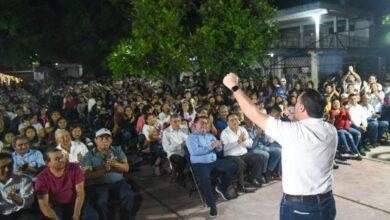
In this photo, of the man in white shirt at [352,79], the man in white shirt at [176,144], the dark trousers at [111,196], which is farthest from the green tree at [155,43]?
the dark trousers at [111,196]

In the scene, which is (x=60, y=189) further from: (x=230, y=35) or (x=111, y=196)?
(x=230, y=35)

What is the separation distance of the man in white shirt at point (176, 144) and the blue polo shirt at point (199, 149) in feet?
2.29

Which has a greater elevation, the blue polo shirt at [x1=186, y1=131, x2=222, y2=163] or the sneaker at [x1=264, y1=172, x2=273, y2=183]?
the blue polo shirt at [x1=186, y1=131, x2=222, y2=163]

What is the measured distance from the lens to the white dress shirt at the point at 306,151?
2.71 metres

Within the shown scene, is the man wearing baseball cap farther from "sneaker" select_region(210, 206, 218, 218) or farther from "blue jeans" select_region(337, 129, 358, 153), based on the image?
"blue jeans" select_region(337, 129, 358, 153)

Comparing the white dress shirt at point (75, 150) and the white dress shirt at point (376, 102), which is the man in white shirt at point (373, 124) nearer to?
the white dress shirt at point (376, 102)

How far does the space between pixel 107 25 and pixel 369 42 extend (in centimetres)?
1407

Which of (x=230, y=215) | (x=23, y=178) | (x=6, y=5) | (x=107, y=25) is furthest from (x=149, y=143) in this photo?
(x=6, y=5)

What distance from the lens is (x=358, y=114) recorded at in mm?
8586

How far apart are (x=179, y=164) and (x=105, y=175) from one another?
5.41 feet

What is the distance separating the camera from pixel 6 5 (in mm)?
20719

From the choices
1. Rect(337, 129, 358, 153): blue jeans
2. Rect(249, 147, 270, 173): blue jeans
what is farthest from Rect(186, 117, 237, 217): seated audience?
Rect(337, 129, 358, 153): blue jeans

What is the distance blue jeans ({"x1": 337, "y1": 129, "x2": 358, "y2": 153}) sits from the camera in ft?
25.9

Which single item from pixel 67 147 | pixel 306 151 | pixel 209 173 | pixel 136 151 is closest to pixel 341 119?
pixel 209 173
